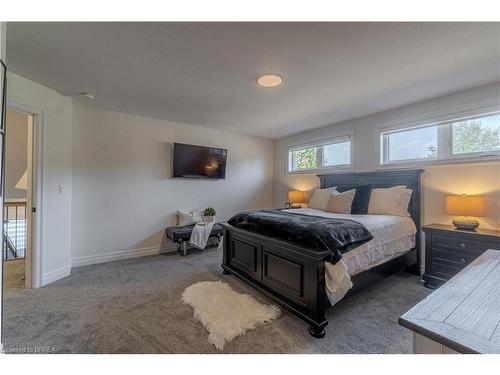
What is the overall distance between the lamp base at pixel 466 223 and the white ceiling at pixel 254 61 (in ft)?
5.15

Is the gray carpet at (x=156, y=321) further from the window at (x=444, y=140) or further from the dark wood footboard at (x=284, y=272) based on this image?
the window at (x=444, y=140)

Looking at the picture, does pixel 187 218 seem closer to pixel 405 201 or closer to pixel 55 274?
pixel 55 274

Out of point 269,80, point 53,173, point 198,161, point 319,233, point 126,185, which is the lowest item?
point 319,233

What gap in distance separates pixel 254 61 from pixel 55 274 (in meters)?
3.41

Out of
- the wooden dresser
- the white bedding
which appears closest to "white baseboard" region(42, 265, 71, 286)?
the white bedding

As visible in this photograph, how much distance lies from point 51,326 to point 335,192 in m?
3.71

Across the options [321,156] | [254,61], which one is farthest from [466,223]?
[254,61]

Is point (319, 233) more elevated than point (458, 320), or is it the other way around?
point (319, 233)

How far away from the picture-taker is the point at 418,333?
78 cm

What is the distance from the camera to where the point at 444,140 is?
289 centimetres

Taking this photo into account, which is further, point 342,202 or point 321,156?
point 321,156
